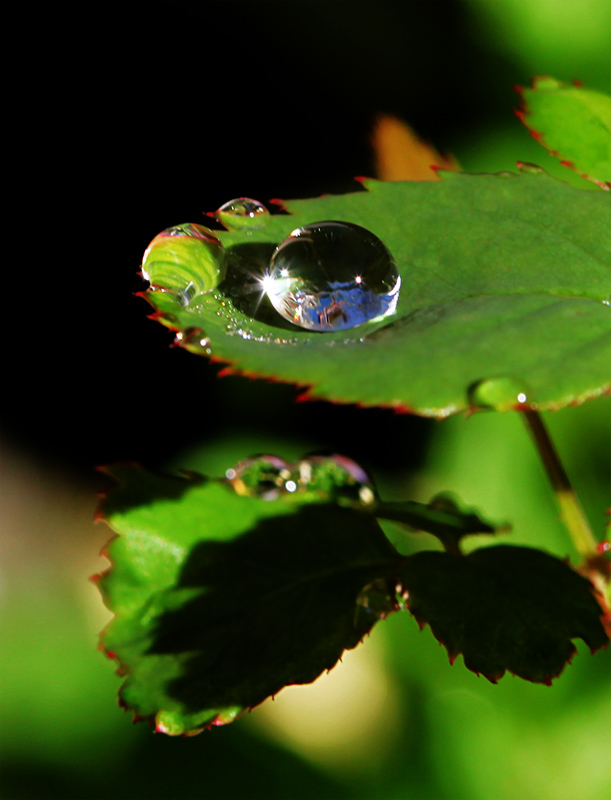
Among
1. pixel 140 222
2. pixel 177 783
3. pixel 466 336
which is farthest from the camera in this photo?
pixel 140 222

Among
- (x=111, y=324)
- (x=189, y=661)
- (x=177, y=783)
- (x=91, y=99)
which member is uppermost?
(x=189, y=661)

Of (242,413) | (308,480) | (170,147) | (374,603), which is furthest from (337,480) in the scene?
(170,147)

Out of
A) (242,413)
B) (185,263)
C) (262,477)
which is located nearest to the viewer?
(185,263)

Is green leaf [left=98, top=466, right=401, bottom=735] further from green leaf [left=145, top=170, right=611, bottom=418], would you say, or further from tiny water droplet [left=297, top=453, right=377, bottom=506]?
green leaf [left=145, top=170, right=611, bottom=418]

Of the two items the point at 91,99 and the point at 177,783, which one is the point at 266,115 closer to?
the point at 91,99

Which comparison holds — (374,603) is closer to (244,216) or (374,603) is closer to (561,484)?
(561,484)

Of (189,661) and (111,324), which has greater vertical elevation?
(189,661)

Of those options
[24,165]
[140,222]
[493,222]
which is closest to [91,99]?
[24,165]
